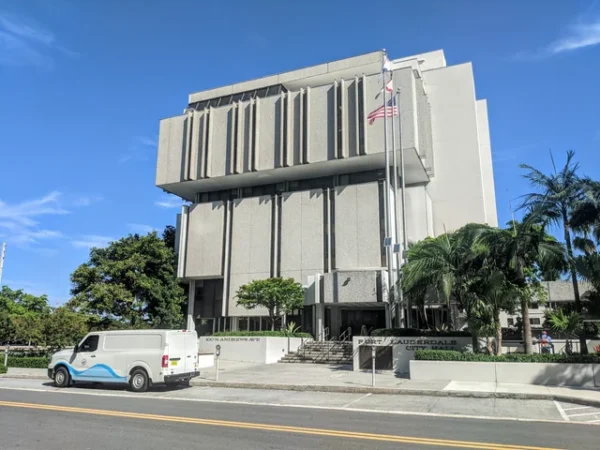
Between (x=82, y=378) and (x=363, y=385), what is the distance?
9565 mm

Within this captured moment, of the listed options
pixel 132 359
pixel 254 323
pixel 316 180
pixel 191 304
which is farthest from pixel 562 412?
pixel 191 304

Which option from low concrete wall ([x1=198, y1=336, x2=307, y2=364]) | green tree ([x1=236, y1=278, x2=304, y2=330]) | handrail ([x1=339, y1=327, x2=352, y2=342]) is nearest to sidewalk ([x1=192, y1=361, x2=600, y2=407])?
low concrete wall ([x1=198, y1=336, x2=307, y2=364])

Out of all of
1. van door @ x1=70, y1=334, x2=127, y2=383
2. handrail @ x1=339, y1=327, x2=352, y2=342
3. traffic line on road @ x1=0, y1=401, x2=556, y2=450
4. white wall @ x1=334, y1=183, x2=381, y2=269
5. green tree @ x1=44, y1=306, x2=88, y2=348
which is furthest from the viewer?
white wall @ x1=334, y1=183, x2=381, y2=269

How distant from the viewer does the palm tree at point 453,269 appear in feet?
60.0

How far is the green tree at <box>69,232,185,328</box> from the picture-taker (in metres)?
35.3

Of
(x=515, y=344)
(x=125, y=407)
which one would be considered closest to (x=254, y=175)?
(x=515, y=344)

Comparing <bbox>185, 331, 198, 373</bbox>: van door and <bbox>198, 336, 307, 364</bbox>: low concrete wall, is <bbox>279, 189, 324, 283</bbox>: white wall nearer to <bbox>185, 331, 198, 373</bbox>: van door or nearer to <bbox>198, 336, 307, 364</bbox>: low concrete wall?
<bbox>198, 336, 307, 364</bbox>: low concrete wall

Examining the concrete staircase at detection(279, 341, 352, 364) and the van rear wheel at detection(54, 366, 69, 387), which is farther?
the concrete staircase at detection(279, 341, 352, 364)

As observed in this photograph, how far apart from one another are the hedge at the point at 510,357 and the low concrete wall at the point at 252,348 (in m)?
11.9

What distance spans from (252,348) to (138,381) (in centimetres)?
1291

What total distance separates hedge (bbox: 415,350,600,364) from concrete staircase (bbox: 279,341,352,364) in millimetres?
9962

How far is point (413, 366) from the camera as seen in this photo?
57.5ft

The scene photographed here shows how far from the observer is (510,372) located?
16.0 meters

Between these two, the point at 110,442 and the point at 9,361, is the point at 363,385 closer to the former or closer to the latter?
the point at 110,442
